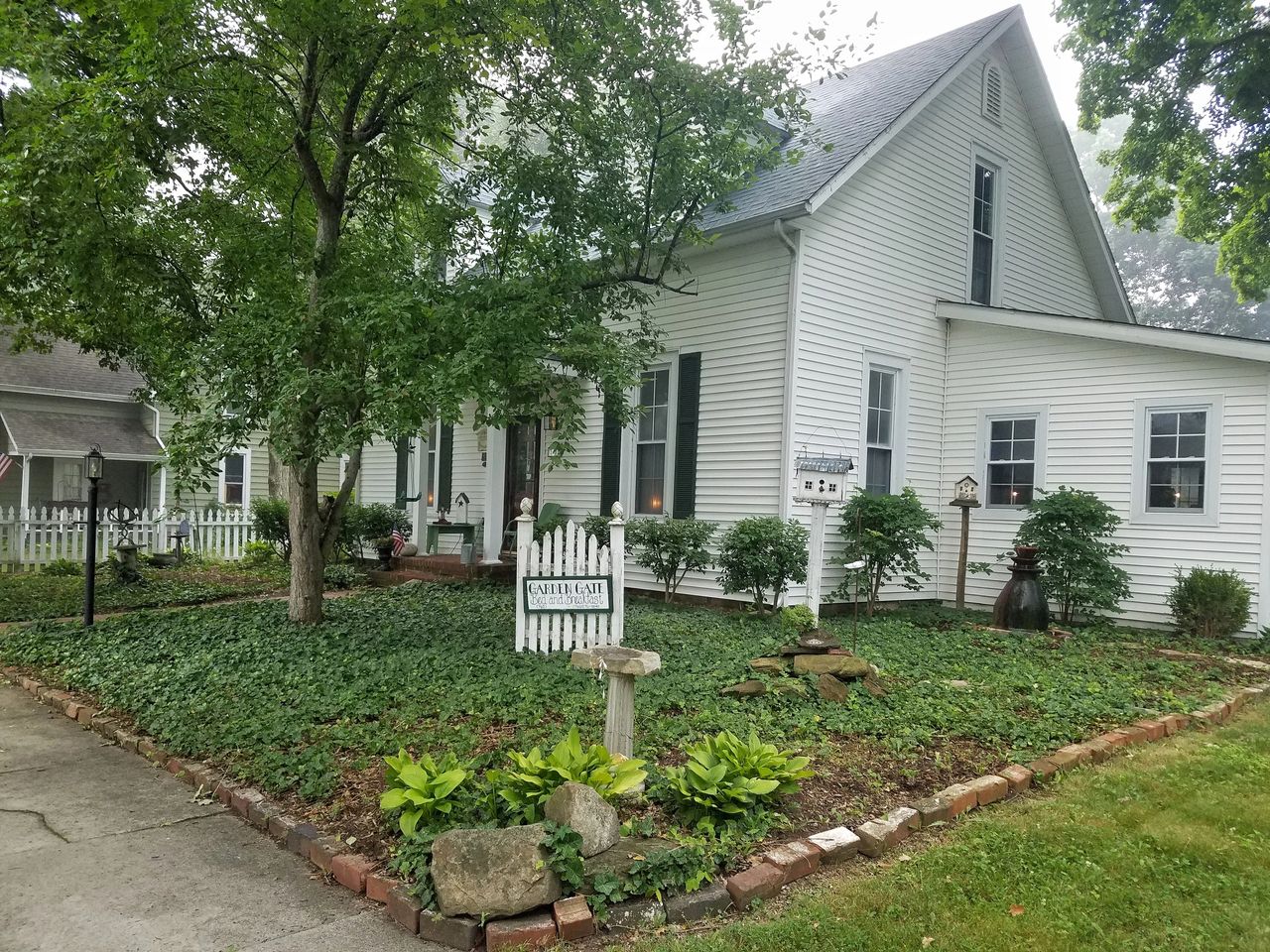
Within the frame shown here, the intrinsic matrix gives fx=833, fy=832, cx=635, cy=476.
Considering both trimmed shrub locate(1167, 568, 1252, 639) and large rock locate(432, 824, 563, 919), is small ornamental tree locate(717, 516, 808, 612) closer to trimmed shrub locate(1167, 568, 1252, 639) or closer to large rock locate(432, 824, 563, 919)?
trimmed shrub locate(1167, 568, 1252, 639)

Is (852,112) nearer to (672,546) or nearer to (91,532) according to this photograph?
(672,546)

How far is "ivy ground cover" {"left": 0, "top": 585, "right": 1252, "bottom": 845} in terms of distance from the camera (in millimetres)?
4488

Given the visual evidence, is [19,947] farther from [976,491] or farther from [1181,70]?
[1181,70]

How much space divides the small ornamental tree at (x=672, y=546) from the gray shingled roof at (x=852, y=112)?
11.7 feet

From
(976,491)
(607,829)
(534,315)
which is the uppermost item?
(534,315)

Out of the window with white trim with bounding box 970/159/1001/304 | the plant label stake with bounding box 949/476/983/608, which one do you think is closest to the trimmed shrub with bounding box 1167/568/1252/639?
the plant label stake with bounding box 949/476/983/608

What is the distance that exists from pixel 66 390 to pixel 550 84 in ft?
53.9

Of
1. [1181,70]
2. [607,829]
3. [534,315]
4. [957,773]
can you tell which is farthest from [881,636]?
[1181,70]

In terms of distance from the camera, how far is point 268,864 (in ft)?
11.8

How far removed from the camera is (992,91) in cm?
1238

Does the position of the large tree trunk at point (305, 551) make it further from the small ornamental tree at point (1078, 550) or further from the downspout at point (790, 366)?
the small ornamental tree at point (1078, 550)

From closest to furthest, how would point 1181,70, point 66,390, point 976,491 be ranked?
point 976,491
point 1181,70
point 66,390

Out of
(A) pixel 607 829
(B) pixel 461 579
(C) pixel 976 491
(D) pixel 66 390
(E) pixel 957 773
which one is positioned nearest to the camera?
(A) pixel 607 829

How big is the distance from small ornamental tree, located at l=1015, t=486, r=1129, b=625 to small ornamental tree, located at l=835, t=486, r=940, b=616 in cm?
123
